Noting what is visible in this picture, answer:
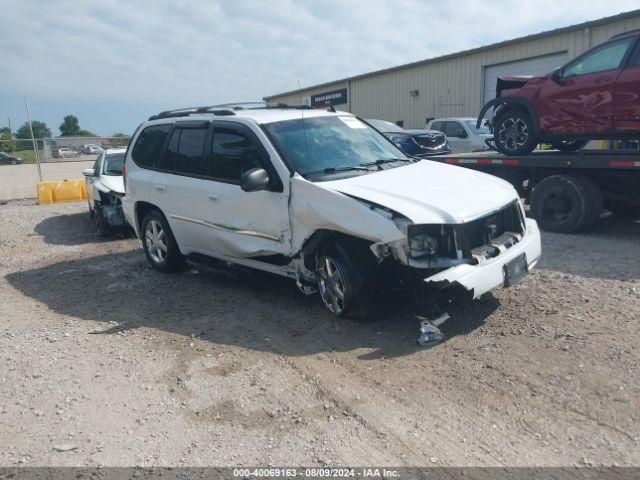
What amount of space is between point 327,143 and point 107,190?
17.9ft

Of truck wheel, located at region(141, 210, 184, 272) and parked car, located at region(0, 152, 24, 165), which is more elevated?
parked car, located at region(0, 152, 24, 165)

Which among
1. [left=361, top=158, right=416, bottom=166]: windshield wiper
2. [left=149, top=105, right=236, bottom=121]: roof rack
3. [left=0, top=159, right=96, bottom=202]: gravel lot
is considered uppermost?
[left=149, top=105, right=236, bottom=121]: roof rack

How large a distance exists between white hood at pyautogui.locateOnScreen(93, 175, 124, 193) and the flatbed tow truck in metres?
6.41

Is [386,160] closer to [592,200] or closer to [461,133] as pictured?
[592,200]

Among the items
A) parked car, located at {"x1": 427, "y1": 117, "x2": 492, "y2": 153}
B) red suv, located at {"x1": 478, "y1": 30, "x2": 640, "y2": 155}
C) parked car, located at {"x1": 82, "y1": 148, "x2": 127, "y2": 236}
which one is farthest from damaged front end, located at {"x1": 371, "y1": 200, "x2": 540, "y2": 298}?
parked car, located at {"x1": 427, "y1": 117, "x2": 492, "y2": 153}

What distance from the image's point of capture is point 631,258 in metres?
6.43

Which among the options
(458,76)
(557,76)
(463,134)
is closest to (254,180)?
(557,76)

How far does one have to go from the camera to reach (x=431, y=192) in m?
4.61

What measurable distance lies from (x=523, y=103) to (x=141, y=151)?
563cm

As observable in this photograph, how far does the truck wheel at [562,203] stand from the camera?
24.8ft

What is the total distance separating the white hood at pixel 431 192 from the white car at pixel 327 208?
14 millimetres

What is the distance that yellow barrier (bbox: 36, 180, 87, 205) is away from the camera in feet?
47.4

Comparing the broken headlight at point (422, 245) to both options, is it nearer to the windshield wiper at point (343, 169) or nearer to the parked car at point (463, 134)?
the windshield wiper at point (343, 169)

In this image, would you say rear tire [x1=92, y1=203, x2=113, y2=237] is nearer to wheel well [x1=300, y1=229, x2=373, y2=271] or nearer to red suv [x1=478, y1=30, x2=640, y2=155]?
wheel well [x1=300, y1=229, x2=373, y2=271]
